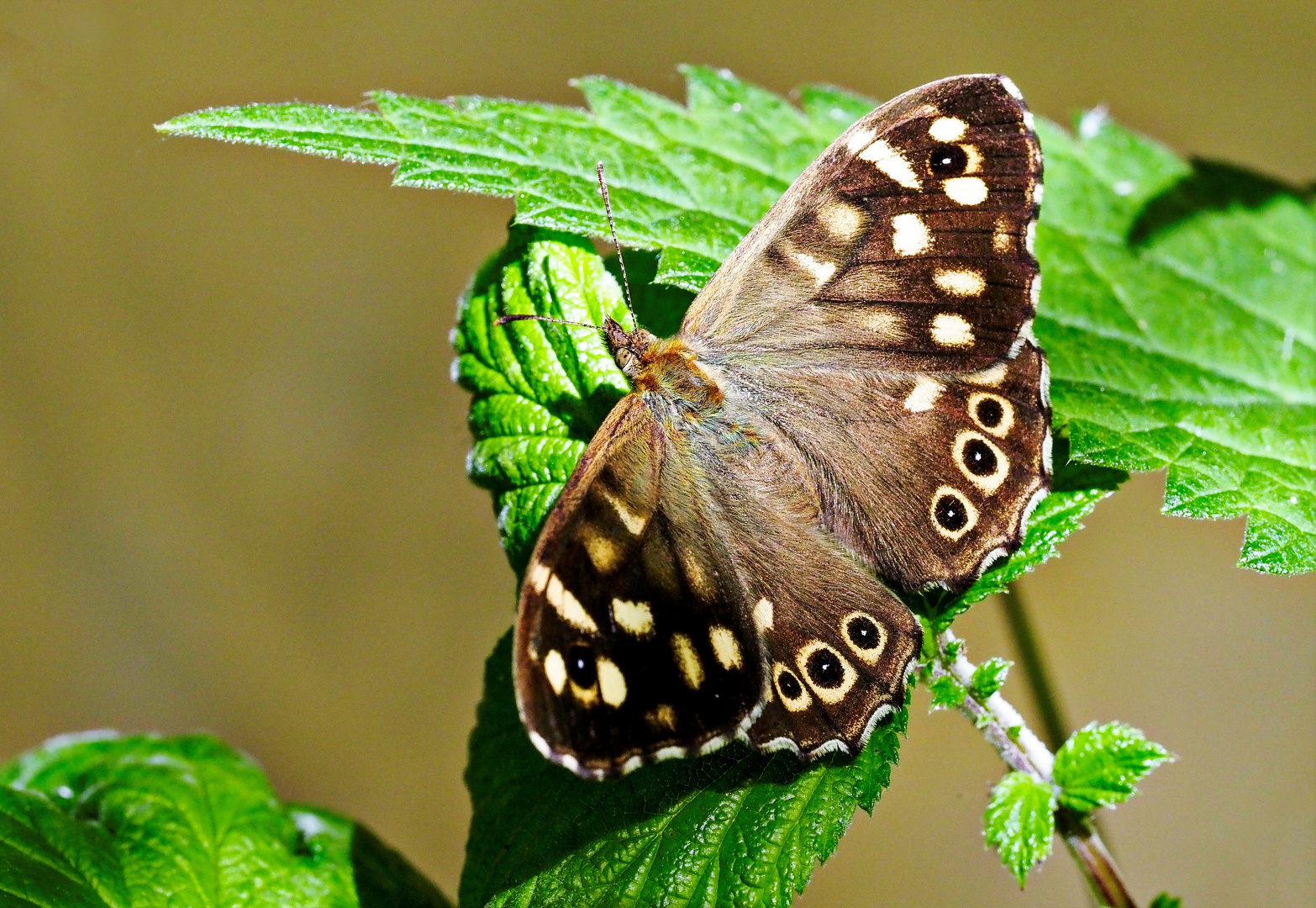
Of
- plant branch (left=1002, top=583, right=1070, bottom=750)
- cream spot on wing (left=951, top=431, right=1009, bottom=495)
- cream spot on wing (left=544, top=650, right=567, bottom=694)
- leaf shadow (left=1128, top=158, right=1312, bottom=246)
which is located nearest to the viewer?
cream spot on wing (left=544, top=650, right=567, bottom=694)

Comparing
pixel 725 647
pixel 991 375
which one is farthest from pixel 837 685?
pixel 991 375

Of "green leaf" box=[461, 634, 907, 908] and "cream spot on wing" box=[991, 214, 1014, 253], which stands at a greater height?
"cream spot on wing" box=[991, 214, 1014, 253]

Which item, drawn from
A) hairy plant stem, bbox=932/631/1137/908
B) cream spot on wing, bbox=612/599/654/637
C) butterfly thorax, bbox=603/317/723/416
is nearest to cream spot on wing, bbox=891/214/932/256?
butterfly thorax, bbox=603/317/723/416

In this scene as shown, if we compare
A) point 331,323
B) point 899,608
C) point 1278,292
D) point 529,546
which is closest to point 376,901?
point 529,546

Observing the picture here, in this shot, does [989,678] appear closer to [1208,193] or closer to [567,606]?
[567,606]

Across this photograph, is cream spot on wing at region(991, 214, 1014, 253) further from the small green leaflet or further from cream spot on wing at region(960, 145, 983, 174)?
the small green leaflet

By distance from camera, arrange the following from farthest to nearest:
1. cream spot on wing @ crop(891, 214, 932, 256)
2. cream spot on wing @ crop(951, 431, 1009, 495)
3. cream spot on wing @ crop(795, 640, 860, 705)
Result: cream spot on wing @ crop(891, 214, 932, 256)
cream spot on wing @ crop(951, 431, 1009, 495)
cream spot on wing @ crop(795, 640, 860, 705)

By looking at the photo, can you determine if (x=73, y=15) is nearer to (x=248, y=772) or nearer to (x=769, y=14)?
(x=769, y=14)
